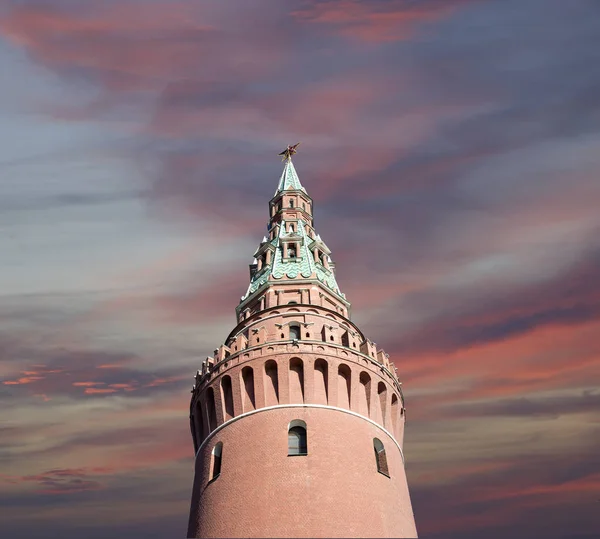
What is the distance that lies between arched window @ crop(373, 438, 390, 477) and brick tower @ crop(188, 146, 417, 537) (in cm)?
5

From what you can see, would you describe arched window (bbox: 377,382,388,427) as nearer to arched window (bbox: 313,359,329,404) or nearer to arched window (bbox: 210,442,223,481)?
arched window (bbox: 313,359,329,404)

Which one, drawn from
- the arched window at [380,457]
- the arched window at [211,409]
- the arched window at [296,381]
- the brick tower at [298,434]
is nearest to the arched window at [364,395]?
the brick tower at [298,434]

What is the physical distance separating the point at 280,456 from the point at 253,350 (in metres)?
6.02

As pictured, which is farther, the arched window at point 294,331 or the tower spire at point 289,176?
the tower spire at point 289,176

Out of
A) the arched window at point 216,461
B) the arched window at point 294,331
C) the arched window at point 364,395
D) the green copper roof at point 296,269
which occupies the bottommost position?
the arched window at point 216,461

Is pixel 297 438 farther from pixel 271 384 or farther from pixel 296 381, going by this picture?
pixel 271 384

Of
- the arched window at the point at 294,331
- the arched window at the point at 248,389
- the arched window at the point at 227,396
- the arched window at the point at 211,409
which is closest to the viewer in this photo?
the arched window at the point at 248,389

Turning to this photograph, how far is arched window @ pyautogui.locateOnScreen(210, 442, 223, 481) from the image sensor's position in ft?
124

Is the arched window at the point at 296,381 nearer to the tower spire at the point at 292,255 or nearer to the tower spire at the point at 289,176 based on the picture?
the tower spire at the point at 292,255

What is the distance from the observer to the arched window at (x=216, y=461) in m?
37.8

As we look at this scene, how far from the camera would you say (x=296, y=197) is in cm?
6053

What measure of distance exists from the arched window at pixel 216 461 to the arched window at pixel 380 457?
25.2 ft

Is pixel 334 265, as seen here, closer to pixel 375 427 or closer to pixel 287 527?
pixel 375 427

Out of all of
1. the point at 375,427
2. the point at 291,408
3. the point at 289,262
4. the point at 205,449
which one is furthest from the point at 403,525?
the point at 289,262
